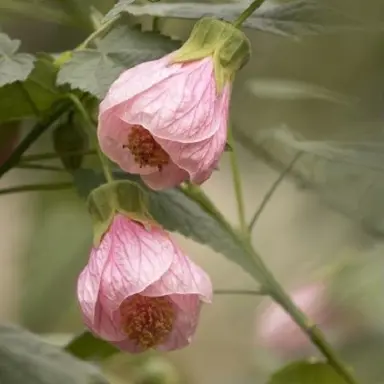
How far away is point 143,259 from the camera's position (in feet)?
1.20

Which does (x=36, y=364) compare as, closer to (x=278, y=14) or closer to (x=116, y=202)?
(x=116, y=202)

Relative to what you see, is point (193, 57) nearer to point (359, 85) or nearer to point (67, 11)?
point (67, 11)

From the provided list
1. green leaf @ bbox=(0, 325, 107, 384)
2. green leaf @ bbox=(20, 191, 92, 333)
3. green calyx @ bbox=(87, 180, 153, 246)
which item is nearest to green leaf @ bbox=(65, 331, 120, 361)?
green leaf @ bbox=(0, 325, 107, 384)

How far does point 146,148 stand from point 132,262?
0.05 metres

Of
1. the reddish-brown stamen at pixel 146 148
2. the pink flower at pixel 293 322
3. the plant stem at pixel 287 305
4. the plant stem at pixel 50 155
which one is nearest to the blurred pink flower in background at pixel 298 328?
the pink flower at pixel 293 322

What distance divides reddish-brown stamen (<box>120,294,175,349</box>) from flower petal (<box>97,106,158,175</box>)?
0.05 meters

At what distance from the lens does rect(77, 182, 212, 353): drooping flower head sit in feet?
1.17

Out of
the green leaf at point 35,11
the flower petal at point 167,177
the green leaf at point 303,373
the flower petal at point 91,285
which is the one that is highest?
the flower petal at point 167,177

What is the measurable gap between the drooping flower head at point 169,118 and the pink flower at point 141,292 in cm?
3

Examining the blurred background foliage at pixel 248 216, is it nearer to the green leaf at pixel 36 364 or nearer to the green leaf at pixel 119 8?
the green leaf at pixel 36 364

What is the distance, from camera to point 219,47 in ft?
1.29

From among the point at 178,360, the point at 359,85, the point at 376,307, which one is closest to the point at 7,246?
the point at 178,360

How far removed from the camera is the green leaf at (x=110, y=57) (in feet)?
1.29

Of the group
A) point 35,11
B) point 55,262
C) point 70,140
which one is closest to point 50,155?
point 70,140
